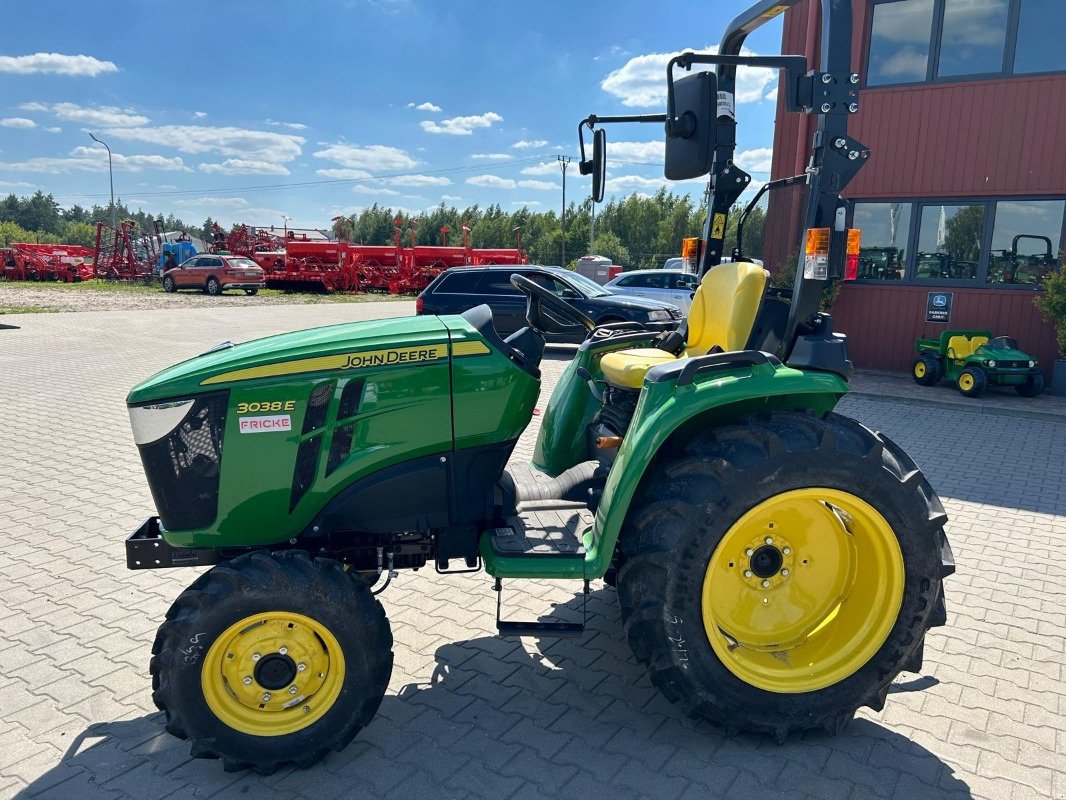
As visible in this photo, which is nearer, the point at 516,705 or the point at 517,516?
the point at 516,705

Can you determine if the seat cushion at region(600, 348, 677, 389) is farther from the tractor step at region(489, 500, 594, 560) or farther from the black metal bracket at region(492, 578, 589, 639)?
the black metal bracket at region(492, 578, 589, 639)

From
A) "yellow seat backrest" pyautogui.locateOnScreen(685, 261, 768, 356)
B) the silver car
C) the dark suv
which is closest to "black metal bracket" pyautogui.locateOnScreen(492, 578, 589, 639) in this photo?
"yellow seat backrest" pyautogui.locateOnScreen(685, 261, 768, 356)

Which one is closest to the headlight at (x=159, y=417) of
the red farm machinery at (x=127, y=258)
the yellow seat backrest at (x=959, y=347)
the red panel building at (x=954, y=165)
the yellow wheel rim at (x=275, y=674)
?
the yellow wheel rim at (x=275, y=674)

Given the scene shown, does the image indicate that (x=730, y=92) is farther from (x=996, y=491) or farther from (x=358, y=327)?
(x=996, y=491)

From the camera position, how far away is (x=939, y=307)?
10.8 m

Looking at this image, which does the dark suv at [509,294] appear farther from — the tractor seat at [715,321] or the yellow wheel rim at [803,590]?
the yellow wheel rim at [803,590]

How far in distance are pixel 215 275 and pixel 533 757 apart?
28394 millimetres

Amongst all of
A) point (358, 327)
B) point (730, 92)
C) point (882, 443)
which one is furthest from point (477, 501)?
point (730, 92)

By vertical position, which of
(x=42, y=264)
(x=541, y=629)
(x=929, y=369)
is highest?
(x=42, y=264)

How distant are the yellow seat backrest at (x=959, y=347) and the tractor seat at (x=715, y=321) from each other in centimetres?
748

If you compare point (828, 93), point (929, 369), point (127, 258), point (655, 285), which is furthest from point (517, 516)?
point (127, 258)

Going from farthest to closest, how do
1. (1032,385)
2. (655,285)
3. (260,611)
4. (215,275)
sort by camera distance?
(215,275)
(655,285)
(1032,385)
(260,611)

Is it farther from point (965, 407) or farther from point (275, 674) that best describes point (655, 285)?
point (275, 674)

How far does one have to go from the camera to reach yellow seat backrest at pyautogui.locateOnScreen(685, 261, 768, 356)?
3.33m
